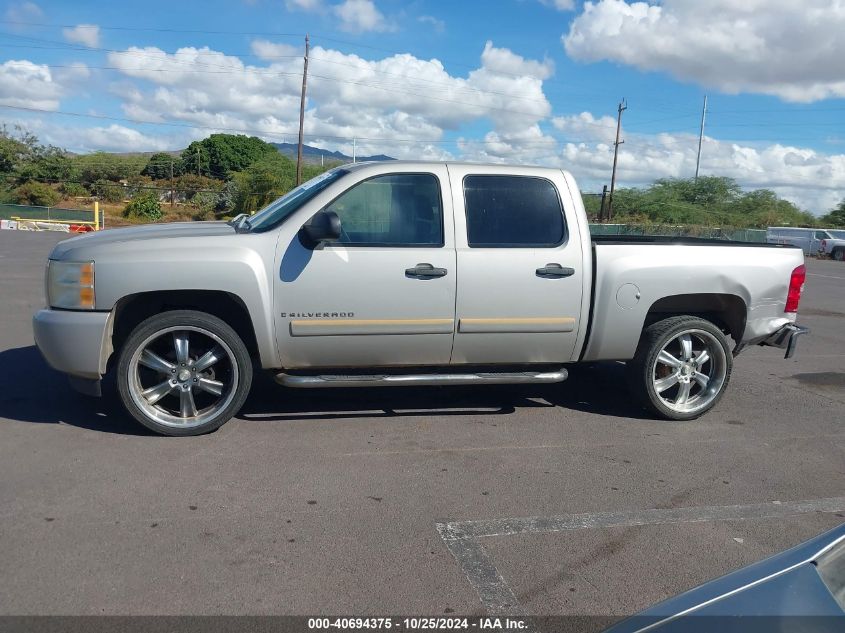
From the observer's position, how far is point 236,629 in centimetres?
298

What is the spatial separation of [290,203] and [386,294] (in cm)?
108

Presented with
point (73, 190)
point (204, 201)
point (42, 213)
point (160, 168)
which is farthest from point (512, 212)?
point (160, 168)

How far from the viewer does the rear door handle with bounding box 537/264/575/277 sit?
5.43 metres

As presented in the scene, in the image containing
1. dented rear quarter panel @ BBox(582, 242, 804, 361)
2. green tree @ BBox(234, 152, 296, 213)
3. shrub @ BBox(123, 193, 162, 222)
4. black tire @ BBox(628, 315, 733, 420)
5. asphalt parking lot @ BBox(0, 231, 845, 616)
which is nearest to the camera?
asphalt parking lot @ BBox(0, 231, 845, 616)

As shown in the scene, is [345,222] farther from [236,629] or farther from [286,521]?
[236,629]

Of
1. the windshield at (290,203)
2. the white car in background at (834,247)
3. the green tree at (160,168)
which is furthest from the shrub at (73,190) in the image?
the windshield at (290,203)

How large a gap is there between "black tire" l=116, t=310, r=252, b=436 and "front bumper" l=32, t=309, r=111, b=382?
15cm

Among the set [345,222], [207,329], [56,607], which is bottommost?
[56,607]

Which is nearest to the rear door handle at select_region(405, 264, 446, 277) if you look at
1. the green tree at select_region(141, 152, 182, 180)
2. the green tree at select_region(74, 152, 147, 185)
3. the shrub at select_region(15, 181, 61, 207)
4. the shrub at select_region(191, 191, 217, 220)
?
the shrub at select_region(191, 191, 217, 220)

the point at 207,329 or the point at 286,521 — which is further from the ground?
the point at 207,329

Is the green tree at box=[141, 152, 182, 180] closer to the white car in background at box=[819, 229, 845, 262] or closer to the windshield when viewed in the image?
the white car in background at box=[819, 229, 845, 262]

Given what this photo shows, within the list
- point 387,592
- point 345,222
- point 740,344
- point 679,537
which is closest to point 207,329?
point 345,222

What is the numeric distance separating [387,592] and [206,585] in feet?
2.59

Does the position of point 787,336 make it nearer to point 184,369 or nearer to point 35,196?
point 184,369
